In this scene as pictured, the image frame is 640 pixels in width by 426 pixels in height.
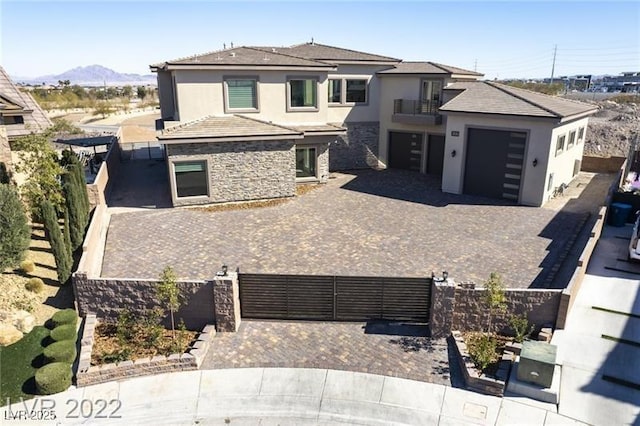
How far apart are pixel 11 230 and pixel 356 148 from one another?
20.1 m

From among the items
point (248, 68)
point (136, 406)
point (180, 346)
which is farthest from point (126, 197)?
point (136, 406)

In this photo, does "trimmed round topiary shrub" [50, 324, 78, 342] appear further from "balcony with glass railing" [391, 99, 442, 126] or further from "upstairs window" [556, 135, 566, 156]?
"upstairs window" [556, 135, 566, 156]

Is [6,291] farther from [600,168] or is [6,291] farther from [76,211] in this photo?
[600,168]

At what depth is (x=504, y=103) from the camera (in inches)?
874

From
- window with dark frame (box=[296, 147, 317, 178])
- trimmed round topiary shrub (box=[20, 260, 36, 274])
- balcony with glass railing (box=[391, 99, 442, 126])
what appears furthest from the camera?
balcony with glass railing (box=[391, 99, 442, 126])

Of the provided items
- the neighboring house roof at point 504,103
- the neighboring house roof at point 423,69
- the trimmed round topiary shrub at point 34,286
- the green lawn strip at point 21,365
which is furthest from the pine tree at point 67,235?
the neighboring house roof at point 423,69

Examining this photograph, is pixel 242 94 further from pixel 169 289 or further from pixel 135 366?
pixel 135 366

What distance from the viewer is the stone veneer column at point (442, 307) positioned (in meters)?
11.6

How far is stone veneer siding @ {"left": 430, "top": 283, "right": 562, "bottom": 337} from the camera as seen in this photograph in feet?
38.2

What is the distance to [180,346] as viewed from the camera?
1154 centimetres

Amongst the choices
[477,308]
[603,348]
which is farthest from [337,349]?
[603,348]

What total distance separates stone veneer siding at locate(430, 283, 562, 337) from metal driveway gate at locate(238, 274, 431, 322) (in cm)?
50

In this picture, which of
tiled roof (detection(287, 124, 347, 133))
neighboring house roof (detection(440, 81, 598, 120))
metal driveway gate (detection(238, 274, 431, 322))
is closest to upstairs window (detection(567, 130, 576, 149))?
neighboring house roof (detection(440, 81, 598, 120))

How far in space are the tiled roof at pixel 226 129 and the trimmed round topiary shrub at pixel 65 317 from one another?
32.0 ft
